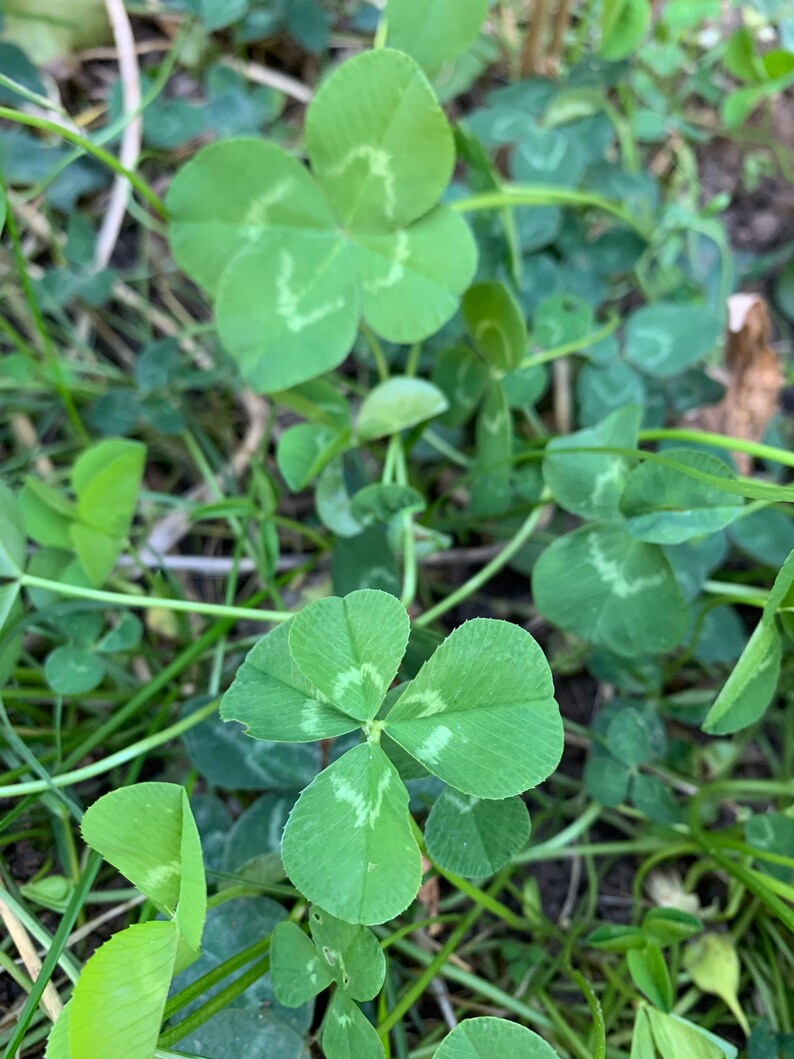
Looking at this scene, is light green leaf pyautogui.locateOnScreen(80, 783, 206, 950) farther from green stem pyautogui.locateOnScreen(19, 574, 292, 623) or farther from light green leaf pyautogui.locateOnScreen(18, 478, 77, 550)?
light green leaf pyautogui.locateOnScreen(18, 478, 77, 550)

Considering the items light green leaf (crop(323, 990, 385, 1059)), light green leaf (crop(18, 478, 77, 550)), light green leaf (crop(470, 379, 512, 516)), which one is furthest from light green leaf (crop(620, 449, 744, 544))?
light green leaf (crop(18, 478, 77, 550))

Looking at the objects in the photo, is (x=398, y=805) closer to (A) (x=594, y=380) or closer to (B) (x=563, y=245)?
(A) (x=594, y=380)

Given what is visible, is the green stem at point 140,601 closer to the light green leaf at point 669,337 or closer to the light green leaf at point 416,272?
the light green leaf at point 416,272

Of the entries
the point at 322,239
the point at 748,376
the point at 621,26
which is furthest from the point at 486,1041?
the point at 621,26

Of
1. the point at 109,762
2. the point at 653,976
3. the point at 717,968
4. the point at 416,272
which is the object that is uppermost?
the point at 416,272

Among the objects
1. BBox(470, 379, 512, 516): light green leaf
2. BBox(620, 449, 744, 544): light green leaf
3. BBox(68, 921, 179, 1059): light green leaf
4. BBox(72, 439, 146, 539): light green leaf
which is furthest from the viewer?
BBox(470, 379, 512, 516): light green leaf

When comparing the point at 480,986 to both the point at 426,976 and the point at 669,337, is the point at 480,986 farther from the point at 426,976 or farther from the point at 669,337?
the point at 669,337
